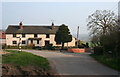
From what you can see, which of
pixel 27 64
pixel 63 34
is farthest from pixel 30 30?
pixel 27 64

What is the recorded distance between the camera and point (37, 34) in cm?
5062

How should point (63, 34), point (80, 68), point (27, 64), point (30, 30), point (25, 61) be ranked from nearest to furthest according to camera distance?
point (80, 68) → point (27, 64) → point (25, 61) → point (63, 34) → point (30, 30)

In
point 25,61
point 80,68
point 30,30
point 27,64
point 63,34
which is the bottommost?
point 80,68

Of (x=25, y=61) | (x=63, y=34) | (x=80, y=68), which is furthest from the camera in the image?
(x=63, y=34)

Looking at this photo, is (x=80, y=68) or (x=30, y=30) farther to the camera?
(x=30, y=30)

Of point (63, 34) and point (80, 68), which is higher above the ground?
point (63, 34)

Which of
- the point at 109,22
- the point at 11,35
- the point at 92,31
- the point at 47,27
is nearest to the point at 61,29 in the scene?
the point at 92,31

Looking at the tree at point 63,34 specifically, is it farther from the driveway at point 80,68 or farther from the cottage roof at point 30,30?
the driveway at point 80,68

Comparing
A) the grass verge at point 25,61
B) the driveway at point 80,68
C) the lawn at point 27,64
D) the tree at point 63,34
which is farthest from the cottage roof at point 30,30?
the lawn at point 27,64

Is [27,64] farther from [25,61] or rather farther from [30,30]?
[30,30]

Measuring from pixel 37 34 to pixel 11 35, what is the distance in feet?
26.2

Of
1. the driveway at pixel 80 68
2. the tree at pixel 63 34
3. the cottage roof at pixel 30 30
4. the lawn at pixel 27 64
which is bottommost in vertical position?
the driveway at pixel 80 68

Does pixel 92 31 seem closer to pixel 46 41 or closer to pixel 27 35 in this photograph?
pixel 46 41

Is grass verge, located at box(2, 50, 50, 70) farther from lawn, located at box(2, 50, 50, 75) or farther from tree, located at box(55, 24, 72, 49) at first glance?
tree, located at box(55, 24, 72, 49)
